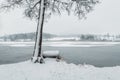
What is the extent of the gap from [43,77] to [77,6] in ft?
26.7

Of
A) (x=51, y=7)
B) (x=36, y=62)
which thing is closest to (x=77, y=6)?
(x=51, y=7)

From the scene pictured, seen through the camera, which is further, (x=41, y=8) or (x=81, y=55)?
(x=81, y=55)

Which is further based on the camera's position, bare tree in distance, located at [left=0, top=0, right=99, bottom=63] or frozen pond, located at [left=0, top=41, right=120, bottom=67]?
frozen pond, located at [left=0, top=41, right=120, bottom=67]

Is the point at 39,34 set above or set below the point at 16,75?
above

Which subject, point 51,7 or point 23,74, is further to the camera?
point 51,7

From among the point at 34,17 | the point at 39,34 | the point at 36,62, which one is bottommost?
the point at 36,62

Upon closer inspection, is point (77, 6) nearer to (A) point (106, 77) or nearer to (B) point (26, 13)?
(B) point (26, 13)

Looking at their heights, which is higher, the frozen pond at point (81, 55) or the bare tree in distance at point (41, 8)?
the bare tree in distance at point (41, 8)

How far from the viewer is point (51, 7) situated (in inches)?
686

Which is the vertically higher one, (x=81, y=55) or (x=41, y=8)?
(x=41, y=8)

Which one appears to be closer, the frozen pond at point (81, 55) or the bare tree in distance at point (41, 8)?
the bare tree in distance at point (41, 8)

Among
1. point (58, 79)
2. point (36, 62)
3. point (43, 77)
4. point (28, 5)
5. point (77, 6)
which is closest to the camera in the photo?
point (58, 79)

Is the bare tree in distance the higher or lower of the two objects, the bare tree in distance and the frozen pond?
the higher

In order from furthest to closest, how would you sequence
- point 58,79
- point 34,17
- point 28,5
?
point 34,17 → point 28,5 → point 58,79
